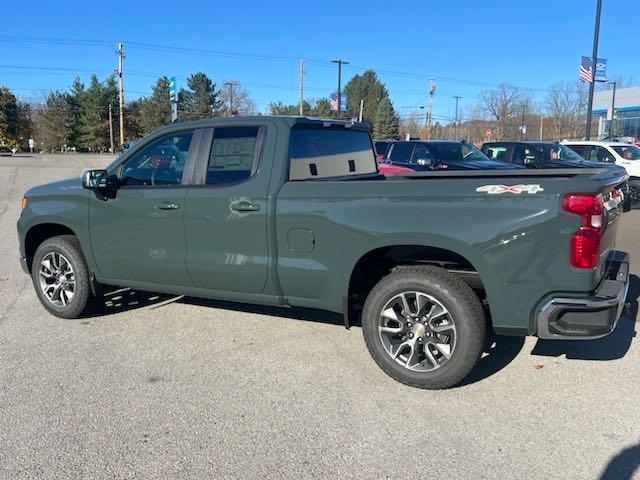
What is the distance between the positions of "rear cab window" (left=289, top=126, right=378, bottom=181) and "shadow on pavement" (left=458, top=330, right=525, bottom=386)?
1.88m

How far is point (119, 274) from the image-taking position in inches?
203

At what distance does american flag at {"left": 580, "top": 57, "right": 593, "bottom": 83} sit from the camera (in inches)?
884

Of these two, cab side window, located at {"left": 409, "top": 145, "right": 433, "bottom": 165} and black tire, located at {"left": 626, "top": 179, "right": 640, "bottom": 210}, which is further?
black tire, located at {"left": 626, "top": 179, "right": 640, "bottom": 210}

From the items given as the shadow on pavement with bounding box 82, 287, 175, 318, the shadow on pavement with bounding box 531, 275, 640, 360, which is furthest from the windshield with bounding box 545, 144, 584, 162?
the shadow on pavement with bounding box 82, 287, 175, 318

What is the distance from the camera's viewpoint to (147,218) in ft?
16.0

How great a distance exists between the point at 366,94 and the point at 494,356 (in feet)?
340

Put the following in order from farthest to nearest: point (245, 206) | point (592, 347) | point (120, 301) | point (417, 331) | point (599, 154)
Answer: point (599, 154), point (120, 301), point (592, 347), point (245, 206), point (417, 331)

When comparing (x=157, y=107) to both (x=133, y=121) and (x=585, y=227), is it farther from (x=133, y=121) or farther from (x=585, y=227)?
(x=585, y=227)

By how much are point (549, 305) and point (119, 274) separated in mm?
3642

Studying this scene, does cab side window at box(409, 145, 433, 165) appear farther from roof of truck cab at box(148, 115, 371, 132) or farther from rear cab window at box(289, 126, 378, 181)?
roof of truck cab at box(148, 115, 371, 132)

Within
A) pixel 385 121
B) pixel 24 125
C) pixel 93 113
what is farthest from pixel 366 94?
pixel 24 125

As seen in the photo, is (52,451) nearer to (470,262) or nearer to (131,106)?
(470,262)

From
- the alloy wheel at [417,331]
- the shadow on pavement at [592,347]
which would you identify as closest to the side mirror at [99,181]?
the alloy wheel at [417,331]

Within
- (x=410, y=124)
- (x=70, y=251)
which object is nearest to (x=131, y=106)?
(x=410, y=124)
